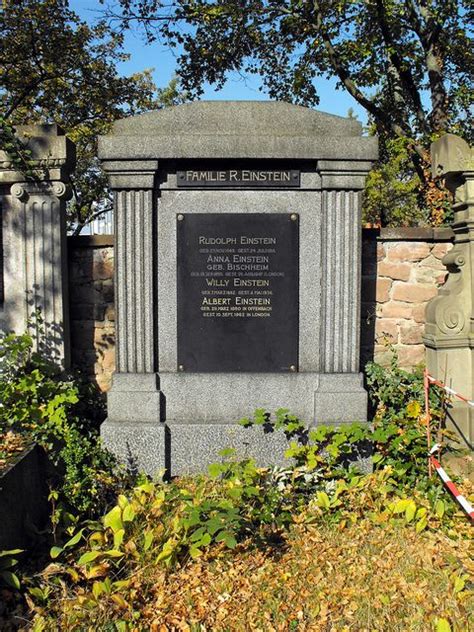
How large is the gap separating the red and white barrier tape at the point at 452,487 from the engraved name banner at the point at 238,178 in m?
2.46

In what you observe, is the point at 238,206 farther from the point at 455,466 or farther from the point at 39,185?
the point at 455,466

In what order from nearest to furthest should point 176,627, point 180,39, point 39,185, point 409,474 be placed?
point 176,627, point 409,474, point 39,185, point 180,39

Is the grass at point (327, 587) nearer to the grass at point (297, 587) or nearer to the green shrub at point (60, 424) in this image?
the grass at point (297, 587)

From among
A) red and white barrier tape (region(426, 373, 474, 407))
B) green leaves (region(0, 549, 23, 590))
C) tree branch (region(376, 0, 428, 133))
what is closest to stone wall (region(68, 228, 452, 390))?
red and white barrier tape (region(426, 373, 474, 407))

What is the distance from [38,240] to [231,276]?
1736 mm

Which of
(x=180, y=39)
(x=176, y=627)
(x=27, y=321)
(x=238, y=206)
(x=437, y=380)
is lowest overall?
(x=176, y=627)

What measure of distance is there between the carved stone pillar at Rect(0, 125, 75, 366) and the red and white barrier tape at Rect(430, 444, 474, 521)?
3230 mm

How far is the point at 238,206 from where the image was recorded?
453 centimetres

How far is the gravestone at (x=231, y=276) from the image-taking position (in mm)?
4391

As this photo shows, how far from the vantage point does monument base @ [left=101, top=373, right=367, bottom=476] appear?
4.45 meters

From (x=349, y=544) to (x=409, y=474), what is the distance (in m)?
1.07

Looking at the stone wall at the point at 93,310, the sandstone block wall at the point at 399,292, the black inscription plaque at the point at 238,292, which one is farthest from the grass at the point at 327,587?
the stone wall at the point at 93,310

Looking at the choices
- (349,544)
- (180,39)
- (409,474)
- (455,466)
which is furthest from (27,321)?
(180,39)

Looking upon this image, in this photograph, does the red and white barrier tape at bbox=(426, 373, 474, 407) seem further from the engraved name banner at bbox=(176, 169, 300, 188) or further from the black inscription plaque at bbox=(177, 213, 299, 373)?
the engraved name banner at bbox=(176, 169, 300, 188)
